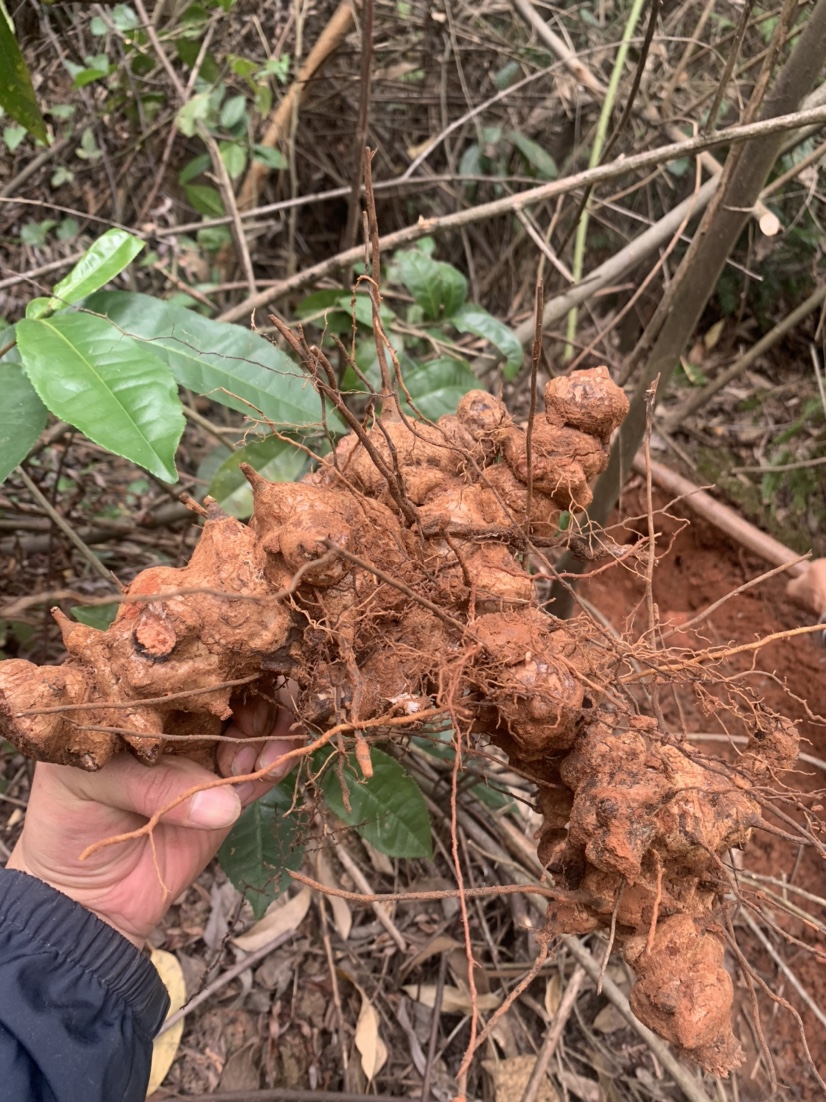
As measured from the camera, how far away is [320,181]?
7.95 feet

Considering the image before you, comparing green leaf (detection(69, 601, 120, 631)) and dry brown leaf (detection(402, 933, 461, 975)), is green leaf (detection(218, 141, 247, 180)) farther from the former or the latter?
dry brown leaf (detection(402, 933, 461, 975))

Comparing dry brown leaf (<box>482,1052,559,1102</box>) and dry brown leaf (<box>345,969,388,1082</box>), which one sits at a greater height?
dry brown leaf (<box>345,969,388,1082</box>)

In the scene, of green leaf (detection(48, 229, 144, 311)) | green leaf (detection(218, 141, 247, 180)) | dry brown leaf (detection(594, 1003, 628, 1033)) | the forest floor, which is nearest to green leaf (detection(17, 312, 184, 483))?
green leaf (detection(48, 229, 144, 311))

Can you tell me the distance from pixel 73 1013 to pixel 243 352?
3.00 feet

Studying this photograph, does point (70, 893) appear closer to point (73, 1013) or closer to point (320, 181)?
point (73, 1013)

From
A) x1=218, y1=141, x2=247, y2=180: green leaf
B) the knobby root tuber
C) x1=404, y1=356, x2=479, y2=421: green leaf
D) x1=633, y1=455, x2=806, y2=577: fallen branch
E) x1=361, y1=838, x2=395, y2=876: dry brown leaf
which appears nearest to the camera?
the knobby root tuber

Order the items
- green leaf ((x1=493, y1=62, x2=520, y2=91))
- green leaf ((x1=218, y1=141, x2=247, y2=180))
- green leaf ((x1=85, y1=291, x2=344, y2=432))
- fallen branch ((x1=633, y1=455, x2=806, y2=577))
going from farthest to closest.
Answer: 1. green leaf ((x1=493, y1=62, x2=520, y2=91))
2. fallen branch ((x1=633, y1=455, x2=806, y2=577))
3. green leaf ((x1=218, y1=141, x2=247, y2=180))
4. green leaf ((x1=85, y1=291, x2=344, y2=432))

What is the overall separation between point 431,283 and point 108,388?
770 millimetres

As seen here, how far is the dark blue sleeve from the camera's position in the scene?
82 centimetres

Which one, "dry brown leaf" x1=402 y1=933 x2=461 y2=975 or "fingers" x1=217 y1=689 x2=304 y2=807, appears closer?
"fingers" x1=217 y1=689 x2=304 y2=807

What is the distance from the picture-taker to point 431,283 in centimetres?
140

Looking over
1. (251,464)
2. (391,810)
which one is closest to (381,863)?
(391,810)

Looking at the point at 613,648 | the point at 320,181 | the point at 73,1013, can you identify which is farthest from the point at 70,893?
the point at 320,181

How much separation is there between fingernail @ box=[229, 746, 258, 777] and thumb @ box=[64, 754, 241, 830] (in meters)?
0.06
